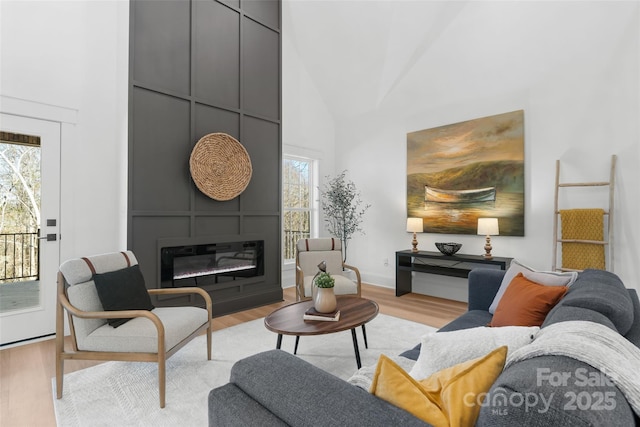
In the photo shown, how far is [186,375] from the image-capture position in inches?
96.0

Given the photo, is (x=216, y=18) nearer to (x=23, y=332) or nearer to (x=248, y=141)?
(x=248, y=141)

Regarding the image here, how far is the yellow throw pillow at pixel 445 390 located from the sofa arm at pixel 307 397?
0.04 m

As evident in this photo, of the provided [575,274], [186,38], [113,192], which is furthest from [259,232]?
[575,274]

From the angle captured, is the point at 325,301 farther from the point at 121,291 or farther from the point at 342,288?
the point at 121,291

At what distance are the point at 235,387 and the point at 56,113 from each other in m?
3.47

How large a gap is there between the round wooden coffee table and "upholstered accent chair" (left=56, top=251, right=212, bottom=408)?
2.17 feet

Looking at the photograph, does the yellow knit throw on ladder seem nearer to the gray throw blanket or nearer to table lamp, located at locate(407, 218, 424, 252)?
table lamp, located at locate(407, 218, 424, 252)

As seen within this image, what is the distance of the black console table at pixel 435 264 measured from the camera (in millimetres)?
4120

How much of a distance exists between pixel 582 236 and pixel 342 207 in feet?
10.3

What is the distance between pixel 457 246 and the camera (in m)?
4.42

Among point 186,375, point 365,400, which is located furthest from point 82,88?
point 365,400

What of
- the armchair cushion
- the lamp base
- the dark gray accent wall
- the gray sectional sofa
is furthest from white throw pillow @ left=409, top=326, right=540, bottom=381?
the lamp base

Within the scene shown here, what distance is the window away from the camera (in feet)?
18.4

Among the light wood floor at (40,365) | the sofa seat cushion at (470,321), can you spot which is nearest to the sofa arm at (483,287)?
the sofa seat cushion at (470,321)
